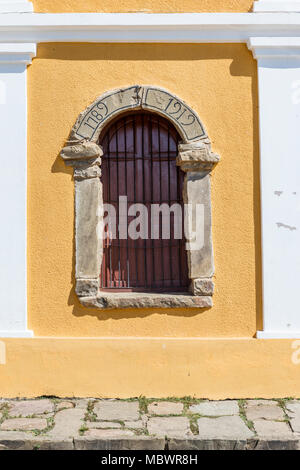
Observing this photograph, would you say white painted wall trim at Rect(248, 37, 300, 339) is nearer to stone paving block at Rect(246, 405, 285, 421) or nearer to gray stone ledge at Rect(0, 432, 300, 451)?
stone paving block at Rect(246, 405, 285, 421)

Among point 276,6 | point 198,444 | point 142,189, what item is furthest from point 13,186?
point 276,6

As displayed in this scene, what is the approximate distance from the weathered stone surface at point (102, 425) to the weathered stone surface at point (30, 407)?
1.70 feet

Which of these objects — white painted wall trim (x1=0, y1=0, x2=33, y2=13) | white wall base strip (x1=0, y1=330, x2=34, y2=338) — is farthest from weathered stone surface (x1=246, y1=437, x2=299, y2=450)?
white painted wall trim (x1=0, y1=0, x2=33, y2=13)

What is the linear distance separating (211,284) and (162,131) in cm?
159

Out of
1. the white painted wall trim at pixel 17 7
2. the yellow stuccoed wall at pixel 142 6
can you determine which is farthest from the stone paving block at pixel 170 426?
the white painted wall trim at pixel 17 7

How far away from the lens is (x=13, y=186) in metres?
5.69

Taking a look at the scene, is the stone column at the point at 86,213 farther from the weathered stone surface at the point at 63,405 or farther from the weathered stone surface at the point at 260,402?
the weathered stone surface at the point at 260,402

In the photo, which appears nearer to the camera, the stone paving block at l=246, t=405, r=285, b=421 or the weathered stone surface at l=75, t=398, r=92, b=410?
the stone paving block at l=246, t=405, r=285, b=421

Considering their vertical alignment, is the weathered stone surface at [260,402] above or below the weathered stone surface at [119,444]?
above

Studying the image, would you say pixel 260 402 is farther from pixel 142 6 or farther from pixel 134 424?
pixel 142 6

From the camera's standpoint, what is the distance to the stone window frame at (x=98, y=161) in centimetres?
566

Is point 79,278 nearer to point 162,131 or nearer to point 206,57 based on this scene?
point 162,131

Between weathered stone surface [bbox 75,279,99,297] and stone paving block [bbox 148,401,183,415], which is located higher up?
weathered stone surface [bbox 75,279,99,297]

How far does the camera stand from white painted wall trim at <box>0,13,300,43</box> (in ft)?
18.4
